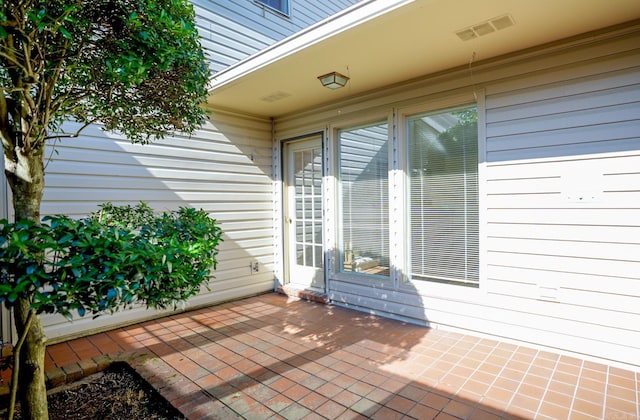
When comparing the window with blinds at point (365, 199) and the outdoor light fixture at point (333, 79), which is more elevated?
the outdoor light fixture at point (333, 79)

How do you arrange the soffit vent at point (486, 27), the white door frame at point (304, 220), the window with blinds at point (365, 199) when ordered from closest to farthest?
1. the soffit vent at point (486, 27)
2. the window with blinds at point (365, 199)
3. the white door frame at point (304, 220)

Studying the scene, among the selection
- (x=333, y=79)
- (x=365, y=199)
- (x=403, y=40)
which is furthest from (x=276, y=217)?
(x=403, y=40)

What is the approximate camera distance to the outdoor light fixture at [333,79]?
3.40 meters

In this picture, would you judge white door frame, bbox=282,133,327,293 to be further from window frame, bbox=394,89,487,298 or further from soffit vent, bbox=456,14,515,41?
soffit vent, bbox=456,14,515,41

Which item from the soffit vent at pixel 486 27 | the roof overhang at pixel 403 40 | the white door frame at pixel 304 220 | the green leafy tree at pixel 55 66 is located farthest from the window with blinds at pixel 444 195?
the green leafy tree at pixel 55 66

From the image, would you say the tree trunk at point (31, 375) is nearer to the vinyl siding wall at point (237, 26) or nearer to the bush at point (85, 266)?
the bush at point (85, 266)

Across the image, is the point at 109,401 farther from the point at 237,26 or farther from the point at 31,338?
the point at 237,26

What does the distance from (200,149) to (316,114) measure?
1558 millimetres

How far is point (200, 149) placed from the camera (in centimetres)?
431

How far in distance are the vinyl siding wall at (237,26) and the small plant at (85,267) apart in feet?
10.5

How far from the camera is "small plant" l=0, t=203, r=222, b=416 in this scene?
127cm

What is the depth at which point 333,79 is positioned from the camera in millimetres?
3428

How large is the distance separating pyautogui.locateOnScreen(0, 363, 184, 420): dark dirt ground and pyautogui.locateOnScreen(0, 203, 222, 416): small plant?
74cm

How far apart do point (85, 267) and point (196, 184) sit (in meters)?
3.02
